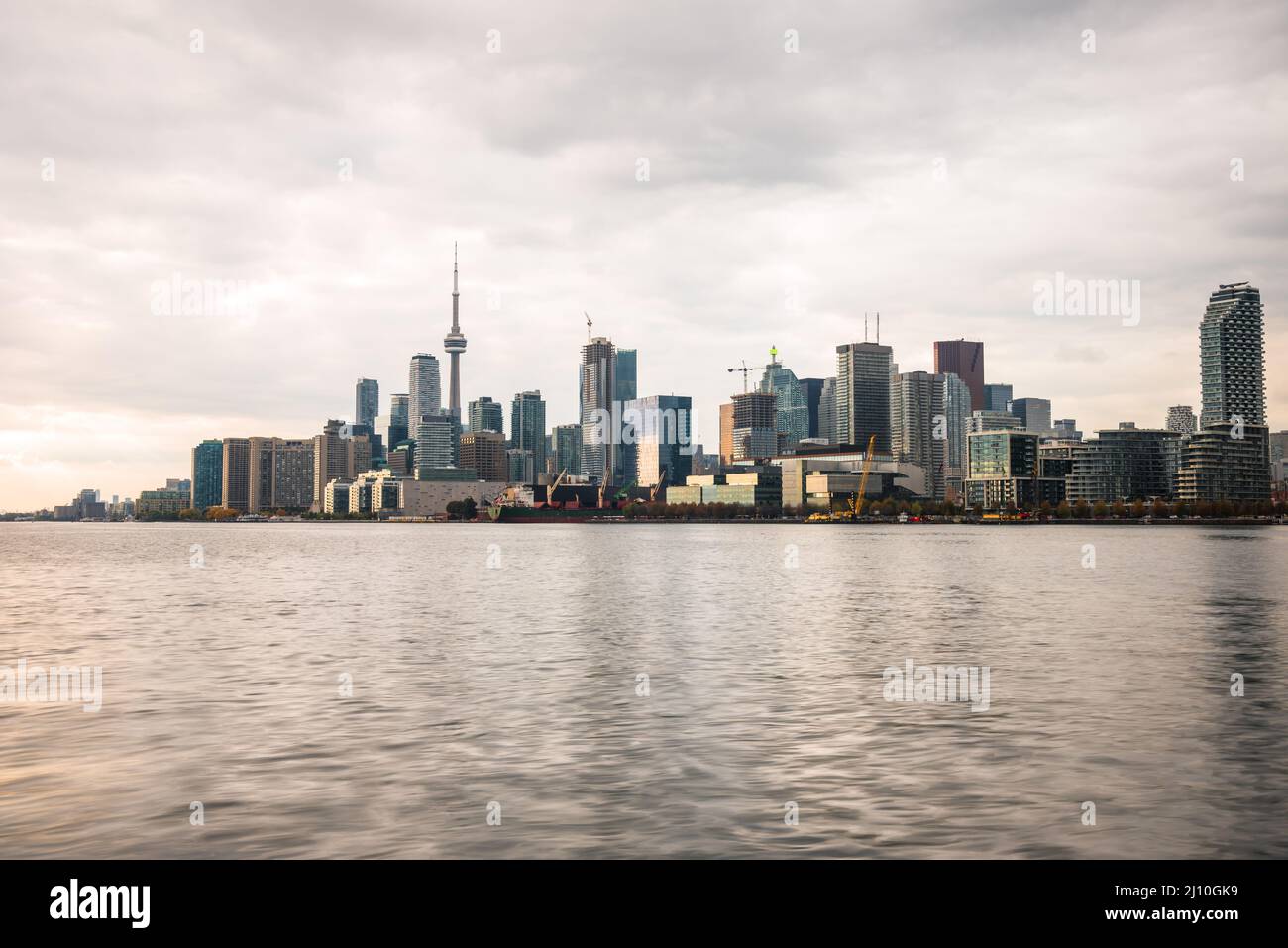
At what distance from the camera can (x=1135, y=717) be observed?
102ft

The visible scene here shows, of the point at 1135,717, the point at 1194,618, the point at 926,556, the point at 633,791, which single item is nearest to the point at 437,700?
the point at 633,791

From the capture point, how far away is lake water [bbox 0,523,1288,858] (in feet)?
62.2

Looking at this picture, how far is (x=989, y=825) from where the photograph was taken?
19.4m

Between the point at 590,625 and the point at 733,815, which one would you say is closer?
the point at 733,815

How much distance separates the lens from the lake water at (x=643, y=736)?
62.2ft

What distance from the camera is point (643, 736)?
2822 centimetres

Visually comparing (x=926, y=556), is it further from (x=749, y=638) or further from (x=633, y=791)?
(x=633, y=791)
